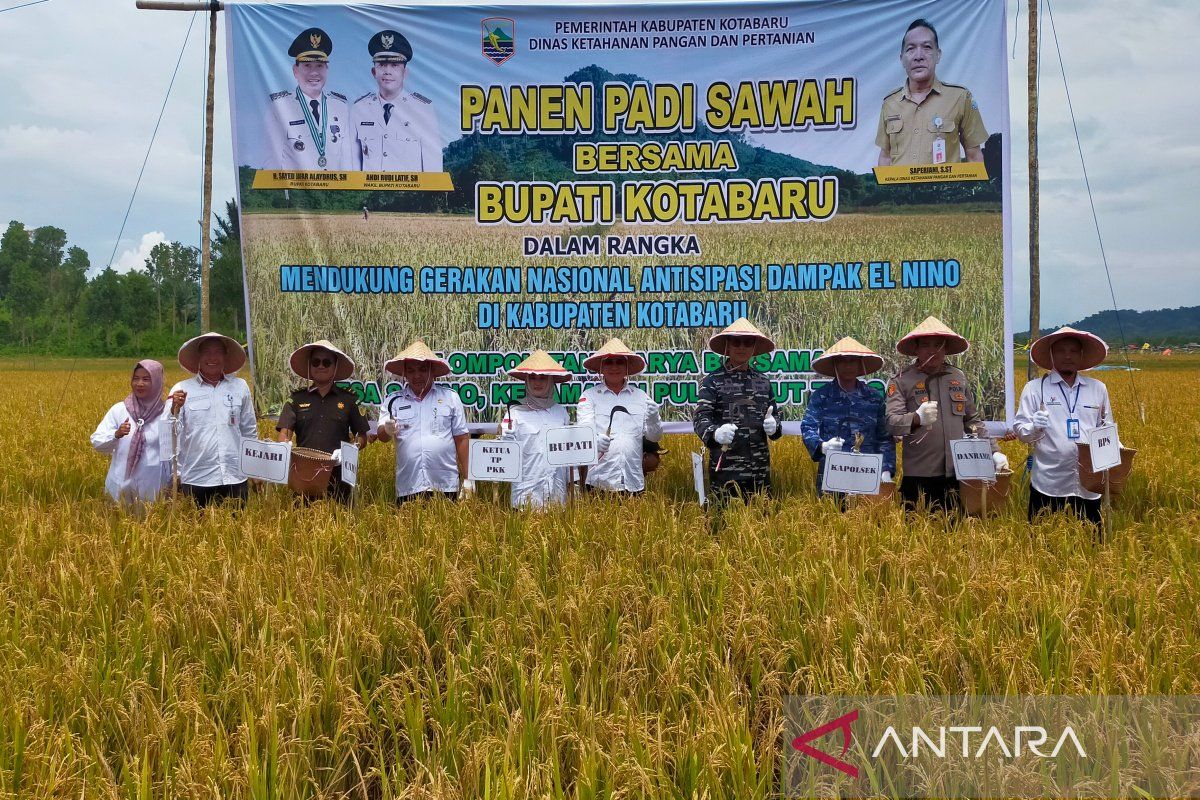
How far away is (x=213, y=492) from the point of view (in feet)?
17.6

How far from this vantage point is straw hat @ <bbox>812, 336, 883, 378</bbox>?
543 centimetres

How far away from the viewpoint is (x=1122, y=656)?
2.78 metres

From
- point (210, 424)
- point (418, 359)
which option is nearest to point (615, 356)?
point (418, 359)

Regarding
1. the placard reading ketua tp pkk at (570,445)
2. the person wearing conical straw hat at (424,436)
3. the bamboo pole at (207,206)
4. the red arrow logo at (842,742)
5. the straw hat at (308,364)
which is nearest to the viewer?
the red arrow logo at (842,742)

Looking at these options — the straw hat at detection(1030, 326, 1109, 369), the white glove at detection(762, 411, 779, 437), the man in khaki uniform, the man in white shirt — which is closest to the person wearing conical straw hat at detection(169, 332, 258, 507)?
the man in white shirt

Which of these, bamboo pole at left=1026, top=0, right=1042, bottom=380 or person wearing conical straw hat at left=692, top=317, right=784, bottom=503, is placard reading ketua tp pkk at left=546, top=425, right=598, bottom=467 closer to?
person wearing conical straw hat at left=692, top=317, right=784, bottom=503

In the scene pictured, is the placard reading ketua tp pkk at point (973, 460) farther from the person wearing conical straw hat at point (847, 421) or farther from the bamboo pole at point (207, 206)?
the bamboo pole at point (207, 206)

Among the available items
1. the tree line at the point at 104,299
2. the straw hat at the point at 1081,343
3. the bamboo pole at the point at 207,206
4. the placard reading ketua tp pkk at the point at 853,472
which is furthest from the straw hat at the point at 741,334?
the tree line at the point at 104,299

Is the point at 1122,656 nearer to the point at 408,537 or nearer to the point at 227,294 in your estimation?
the point at 408,537

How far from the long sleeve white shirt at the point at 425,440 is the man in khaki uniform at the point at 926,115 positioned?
4.35m

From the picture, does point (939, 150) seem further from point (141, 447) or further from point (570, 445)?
point (141, 447)

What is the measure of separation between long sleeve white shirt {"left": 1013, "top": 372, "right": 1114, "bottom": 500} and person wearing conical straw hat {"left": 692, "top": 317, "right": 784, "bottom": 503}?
1589 mm

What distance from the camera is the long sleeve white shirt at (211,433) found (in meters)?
5.23

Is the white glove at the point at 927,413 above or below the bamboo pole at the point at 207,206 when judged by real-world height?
below
